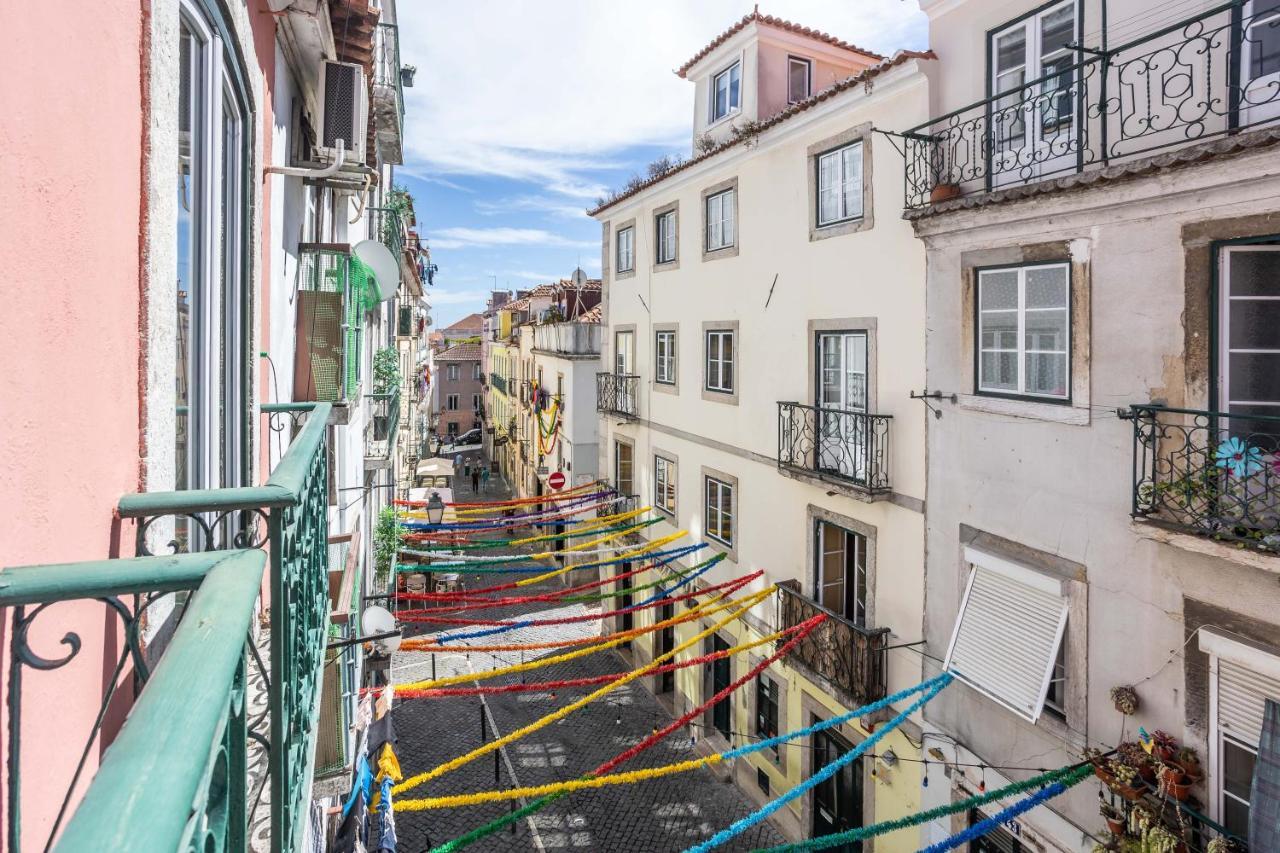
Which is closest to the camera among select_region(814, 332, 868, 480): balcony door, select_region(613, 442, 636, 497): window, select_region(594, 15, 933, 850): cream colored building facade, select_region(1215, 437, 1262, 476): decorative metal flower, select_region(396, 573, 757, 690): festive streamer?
select_region(1215, 437, 1262, 476): decorative metal flower

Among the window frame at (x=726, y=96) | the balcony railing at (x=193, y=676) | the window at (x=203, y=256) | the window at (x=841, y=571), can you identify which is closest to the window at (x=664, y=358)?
Result: the window frame at (x=726, y=96)

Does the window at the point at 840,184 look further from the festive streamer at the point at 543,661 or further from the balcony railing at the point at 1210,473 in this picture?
the festive streamer at the point at 543,661

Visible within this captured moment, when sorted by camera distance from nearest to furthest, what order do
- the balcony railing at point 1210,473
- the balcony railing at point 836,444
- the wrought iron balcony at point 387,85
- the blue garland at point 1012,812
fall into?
the balcony railing at point 1210,473
the blue garland at point 1012,812
the balcony railing at point 836,444
the wrought iron balcony at point 387,85

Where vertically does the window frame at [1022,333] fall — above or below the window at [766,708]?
above

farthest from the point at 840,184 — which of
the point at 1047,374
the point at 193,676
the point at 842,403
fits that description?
the point at 193,676

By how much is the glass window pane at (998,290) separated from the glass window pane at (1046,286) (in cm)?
20

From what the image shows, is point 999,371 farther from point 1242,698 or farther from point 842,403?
point 1242,698

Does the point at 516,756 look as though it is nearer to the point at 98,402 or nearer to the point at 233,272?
the point at 233,272

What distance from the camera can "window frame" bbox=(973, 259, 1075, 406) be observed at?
7.93 meters

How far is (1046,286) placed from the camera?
8250 mm

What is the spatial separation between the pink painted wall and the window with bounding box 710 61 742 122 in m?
14.4

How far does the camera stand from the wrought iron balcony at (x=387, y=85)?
40.1ft

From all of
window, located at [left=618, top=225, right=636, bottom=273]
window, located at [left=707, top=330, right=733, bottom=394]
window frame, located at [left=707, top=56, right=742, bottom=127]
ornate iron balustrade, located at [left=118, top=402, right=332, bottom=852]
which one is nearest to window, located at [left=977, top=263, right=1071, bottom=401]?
window, located at [left=707, top=330, right=733, bottom=394]

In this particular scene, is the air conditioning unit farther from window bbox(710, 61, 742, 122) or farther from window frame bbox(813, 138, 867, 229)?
window bbox(710, 61, 742, 122)
